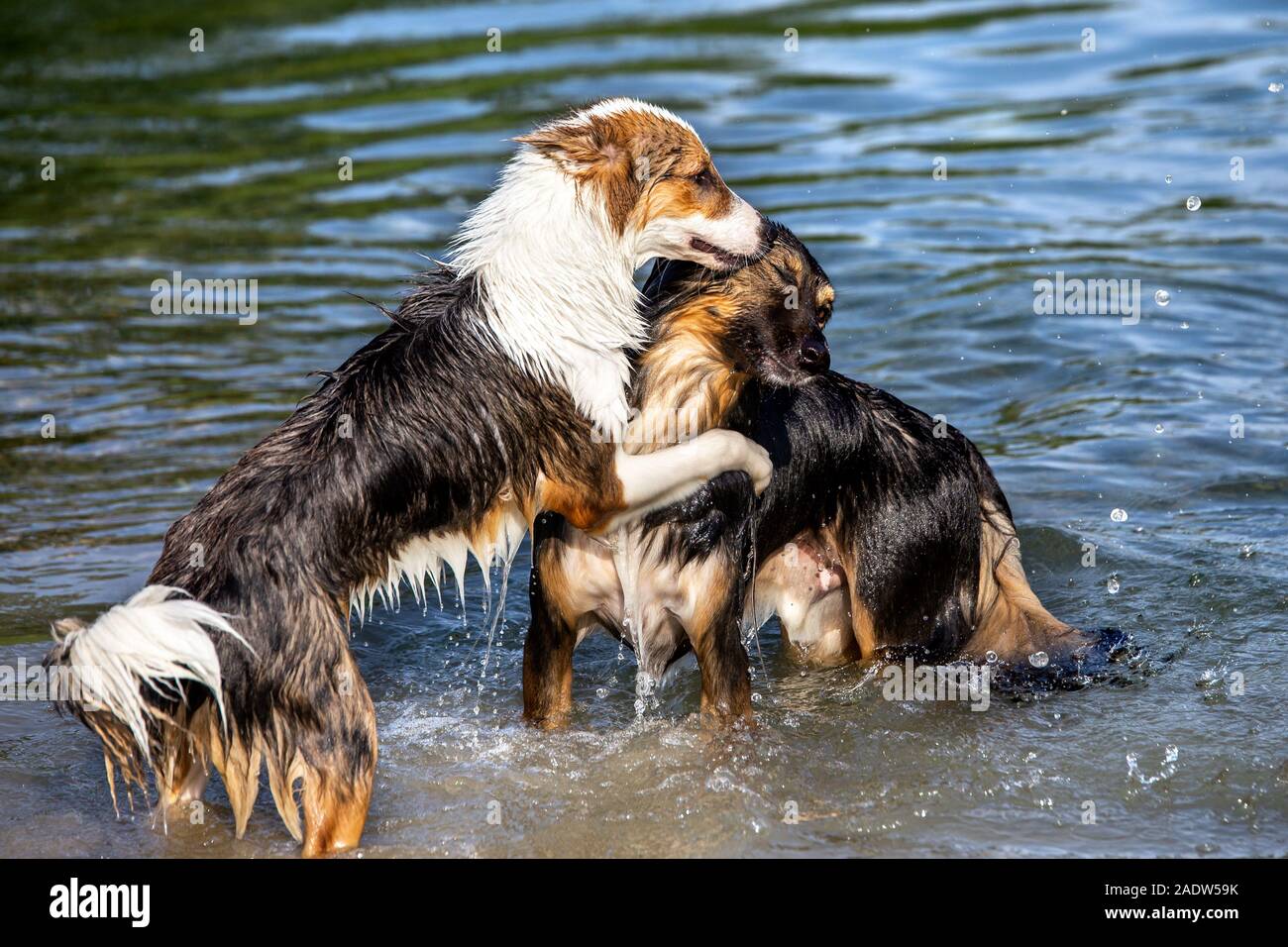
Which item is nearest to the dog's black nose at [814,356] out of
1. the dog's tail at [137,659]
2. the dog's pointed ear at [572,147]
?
the dog's pointed ear at [572,147]

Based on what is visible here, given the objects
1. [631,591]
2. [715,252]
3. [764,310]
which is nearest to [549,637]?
[631,591]

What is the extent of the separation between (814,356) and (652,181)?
0.90 metres

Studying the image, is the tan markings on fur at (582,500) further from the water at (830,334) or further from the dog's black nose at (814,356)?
the water at (830,334)

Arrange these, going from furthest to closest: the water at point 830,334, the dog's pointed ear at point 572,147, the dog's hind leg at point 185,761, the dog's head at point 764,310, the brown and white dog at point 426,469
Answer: the water at point 830,334, the dog's head at point 764,310, the dog's pointed ear at point 572,147, the dog's hind leg at point 185,761, the brown and white dog at point 426,469

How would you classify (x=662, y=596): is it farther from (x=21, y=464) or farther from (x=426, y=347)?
(x=21, y=464)

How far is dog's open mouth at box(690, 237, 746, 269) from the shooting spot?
574cm

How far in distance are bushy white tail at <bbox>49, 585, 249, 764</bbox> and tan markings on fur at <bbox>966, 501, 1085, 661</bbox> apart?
3410 mm

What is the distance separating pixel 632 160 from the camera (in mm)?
5574

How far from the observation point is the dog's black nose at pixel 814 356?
593cm

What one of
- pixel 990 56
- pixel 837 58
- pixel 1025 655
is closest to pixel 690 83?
pixel 837 58

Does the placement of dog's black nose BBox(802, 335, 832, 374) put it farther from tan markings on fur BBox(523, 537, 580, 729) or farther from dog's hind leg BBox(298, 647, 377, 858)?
dog's hind leg BBox(298, 647, 377, 858)

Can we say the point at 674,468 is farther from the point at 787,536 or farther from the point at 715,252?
the point at 787,536

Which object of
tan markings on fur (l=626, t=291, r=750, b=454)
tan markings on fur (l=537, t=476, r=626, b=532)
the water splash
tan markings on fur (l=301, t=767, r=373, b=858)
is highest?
tan markings on fur (l=626, t=291, r=750, b=454)

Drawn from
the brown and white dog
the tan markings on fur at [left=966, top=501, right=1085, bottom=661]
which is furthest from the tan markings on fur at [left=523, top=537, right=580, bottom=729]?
the tan markings on fur at [left=966, top=501, right=1085, bottom=661]
